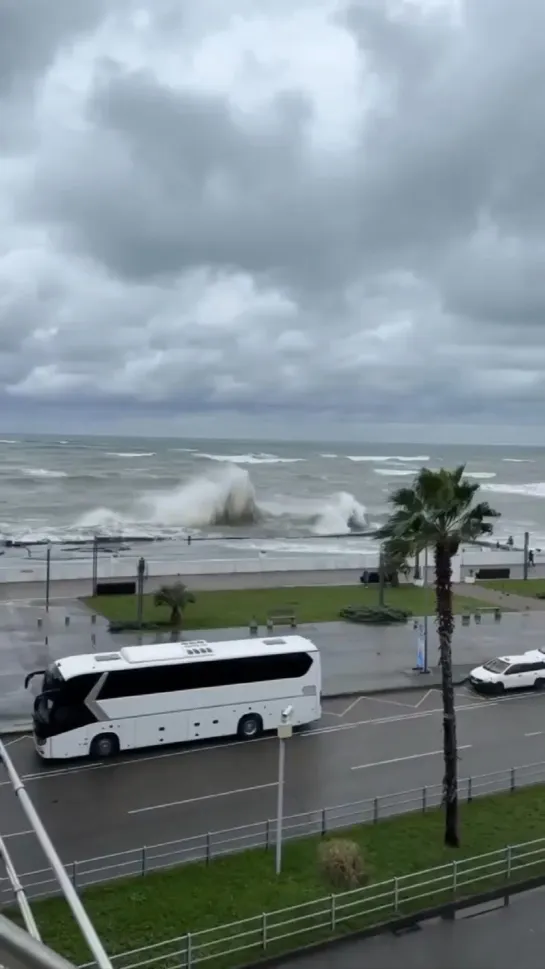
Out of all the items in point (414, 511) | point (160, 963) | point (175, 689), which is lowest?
point (160, 963)

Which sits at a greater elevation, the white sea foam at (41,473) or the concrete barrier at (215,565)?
the white sea foam at (41,473)

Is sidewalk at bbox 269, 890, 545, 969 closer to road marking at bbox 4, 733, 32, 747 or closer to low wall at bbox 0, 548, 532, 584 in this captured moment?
road marking at bbox 4, 733, 32, 747

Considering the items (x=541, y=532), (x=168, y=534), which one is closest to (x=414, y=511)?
(x=168, y=534)

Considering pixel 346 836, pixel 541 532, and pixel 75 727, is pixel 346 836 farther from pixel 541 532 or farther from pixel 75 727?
pixel 541 532

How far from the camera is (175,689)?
19453 mm

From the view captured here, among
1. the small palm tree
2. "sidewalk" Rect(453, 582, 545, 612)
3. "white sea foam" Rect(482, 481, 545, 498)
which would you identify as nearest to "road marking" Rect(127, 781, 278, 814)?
the small palm tree

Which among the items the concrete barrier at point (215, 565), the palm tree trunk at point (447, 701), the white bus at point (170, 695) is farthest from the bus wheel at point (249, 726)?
the concrete barrier at point (215, 565)

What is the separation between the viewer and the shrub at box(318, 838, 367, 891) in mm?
12883

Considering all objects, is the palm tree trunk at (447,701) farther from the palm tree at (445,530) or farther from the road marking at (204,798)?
the road marking at (204,798)

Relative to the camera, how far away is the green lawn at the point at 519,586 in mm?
42844

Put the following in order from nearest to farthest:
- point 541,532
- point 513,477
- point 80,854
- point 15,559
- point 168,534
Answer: point 80,854 → point 15,559 → point 168,534 → point 541,532 → point 513,477

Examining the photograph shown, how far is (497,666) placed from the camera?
24969 millimetres

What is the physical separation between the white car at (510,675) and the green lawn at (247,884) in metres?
8.57

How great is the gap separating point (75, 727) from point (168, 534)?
179 ft
